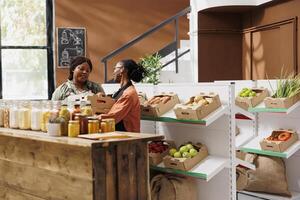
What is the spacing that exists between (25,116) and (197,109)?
52.6 inches

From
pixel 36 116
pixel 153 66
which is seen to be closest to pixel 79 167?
pixel 36 116

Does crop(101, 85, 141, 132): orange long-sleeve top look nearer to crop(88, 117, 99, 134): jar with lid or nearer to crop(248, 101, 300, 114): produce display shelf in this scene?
crop(88, 117, 99, 134): jar with lid

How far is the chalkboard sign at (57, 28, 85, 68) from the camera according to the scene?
32.8ft

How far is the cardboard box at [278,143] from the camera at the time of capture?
469 centimetres

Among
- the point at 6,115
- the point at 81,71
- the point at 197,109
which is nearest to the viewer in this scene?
the point at 197,109

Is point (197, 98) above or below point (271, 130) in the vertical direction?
above

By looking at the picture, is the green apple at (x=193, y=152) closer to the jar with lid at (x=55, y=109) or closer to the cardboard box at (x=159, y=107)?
the cardboard box at (x=159, y=107)

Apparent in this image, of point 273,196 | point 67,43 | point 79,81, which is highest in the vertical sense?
point 67,43

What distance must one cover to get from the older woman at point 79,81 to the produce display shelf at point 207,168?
110 centimetres

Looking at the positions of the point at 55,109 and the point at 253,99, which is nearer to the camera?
the point at 55,109

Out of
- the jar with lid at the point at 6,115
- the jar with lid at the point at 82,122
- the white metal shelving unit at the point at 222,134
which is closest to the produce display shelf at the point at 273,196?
the white metal shelving unit at the point at 222,134

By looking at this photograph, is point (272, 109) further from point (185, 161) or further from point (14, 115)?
point (14, 115)

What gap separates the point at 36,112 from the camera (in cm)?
361

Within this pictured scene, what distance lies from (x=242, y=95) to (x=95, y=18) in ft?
18.9
